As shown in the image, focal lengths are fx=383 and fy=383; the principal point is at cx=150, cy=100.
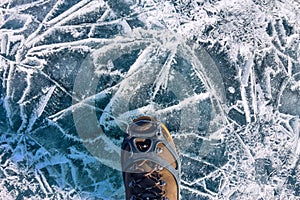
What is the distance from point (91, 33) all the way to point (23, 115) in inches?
21.3

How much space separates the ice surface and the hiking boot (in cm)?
12

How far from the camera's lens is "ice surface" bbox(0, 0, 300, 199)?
6.34 feet

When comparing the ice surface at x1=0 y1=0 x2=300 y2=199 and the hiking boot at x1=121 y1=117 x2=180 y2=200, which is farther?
the ice surface at x1=0 y1=0 x2=300 y2=199

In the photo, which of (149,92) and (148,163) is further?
(149,92)

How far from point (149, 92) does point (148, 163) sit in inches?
14.5

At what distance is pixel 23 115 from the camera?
1941 millimetres

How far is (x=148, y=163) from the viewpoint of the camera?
1788 mm

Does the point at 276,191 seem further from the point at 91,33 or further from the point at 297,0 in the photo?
the point at 91,33

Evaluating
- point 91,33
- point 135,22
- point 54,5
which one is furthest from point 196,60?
point 54,5

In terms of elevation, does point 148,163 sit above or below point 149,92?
below

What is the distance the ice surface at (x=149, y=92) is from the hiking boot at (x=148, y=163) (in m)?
0.12

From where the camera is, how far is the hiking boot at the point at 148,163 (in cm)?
178

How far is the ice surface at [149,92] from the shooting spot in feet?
6.34

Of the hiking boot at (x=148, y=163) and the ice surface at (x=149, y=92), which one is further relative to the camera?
the ice surface at (x=149, y=92)
